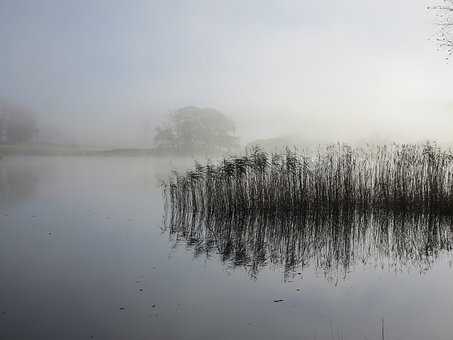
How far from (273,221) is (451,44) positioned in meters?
4.11

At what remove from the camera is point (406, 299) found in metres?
3.10

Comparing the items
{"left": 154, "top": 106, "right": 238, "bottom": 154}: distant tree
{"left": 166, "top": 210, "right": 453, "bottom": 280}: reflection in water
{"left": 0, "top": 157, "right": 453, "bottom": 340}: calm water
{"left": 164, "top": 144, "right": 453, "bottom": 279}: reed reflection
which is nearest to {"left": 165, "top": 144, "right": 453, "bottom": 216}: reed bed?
{"left": 164, "top": 144, "right": 453, "bottom": 279}: reed reflection

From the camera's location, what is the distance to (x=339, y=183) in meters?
6.82

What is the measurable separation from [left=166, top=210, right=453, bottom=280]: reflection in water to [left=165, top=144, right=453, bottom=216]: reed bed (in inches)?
8.5

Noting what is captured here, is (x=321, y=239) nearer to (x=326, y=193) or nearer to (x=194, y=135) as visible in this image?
(x=326, y=193)

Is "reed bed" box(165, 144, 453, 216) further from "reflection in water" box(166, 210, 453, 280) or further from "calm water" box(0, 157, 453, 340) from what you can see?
"calm water" box(0, 157, 453, 340)

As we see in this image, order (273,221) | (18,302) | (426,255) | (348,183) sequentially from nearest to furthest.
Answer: (18,302) < (426,255) < (273,221) < (348,183)

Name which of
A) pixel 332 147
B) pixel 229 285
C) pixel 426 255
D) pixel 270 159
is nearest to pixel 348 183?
pixel 332 147

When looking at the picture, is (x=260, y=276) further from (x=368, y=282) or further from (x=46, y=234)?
(x=46, y=234)

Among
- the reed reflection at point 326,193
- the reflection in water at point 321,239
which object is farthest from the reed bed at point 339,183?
the reflection in water at point 321,239

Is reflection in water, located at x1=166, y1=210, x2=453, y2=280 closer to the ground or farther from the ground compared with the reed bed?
closer to the ground

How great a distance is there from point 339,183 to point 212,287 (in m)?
3.94

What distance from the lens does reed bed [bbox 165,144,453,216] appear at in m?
6.71

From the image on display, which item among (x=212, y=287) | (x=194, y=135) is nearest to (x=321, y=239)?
(x=212, y=287)
